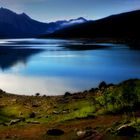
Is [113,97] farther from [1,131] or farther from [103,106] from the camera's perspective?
[1,131]

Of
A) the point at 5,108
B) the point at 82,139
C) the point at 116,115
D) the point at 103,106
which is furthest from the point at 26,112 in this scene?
the point at 82,139

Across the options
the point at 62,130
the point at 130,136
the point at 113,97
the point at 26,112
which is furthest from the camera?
the point at 26,112

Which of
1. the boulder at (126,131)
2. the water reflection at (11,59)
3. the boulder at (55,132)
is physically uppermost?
the water reflection at (11,59)

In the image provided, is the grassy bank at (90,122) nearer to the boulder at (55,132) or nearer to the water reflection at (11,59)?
the boulder at (55,132)

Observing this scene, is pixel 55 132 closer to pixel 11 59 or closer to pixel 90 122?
pixel 90 122

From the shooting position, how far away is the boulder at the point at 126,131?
20.2 m

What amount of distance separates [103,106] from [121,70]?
5428cm

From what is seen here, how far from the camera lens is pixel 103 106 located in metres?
28.8

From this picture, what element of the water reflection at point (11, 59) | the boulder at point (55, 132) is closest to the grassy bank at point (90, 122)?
the boulder at point (55, 132)

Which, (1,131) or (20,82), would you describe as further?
(20,82)

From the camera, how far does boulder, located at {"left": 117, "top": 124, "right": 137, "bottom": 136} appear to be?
20156mm

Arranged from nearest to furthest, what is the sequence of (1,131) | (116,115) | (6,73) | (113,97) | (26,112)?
(1,131), (116,115), (113,97), (26,112), (6,73)

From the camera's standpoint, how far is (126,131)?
801 inches

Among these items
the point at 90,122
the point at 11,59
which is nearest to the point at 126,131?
the point at 90,122
